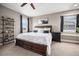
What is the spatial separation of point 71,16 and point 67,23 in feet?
2.10

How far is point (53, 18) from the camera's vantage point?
233 inches

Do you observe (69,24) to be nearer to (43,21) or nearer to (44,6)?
(43,21)

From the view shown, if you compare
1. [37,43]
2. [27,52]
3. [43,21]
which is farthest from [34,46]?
[43,21]

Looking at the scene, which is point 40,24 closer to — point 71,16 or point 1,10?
point 71,16

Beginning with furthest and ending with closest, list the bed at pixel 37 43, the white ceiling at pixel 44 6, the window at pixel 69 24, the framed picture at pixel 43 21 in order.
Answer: the framed picture at pixel 43 21, the window at pixel 69 24, the white ceiling at pixel 44 6, the bed at pixel 37 43

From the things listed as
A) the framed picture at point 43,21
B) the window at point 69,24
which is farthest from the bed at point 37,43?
the framed picture at point 43,21

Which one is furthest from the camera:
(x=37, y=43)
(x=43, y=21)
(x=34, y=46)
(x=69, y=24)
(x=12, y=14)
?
(x=43, y=21)

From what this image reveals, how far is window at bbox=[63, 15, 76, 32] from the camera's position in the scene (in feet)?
17.2

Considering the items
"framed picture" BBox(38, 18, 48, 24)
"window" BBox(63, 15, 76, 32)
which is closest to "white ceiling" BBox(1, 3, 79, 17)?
"window" BBox(63, 15, 76, 32)

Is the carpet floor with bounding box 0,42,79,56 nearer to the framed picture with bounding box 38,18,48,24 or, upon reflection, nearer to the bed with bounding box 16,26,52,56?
the bed with bounding box 16,26,52,56

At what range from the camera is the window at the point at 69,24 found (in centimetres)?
525

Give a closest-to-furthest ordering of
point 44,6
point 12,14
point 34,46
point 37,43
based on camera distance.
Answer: point 37,43 < point 34,46 < point 44,6 < point 12,14

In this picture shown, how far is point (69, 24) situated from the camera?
5438mm

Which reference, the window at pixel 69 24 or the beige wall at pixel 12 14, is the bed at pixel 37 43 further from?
the window at pixel 69 24
